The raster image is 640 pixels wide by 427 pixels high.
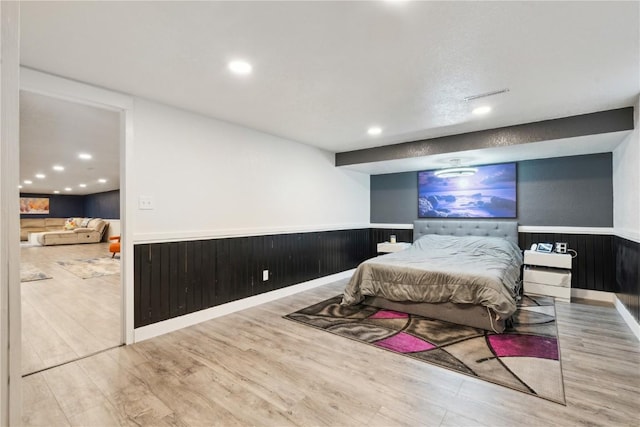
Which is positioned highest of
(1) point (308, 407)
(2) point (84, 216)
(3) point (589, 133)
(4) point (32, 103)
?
(4) point (32, 103)

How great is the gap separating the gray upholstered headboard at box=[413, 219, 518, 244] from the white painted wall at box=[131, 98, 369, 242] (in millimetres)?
1750

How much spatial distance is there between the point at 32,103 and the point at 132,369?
8.80 feet

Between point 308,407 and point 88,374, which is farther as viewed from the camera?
point 88,374

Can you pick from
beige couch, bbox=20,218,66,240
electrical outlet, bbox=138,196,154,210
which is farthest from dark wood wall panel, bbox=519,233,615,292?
beige couch, bbox=20,218,66,240

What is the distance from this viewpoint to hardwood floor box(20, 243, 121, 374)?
266 cm

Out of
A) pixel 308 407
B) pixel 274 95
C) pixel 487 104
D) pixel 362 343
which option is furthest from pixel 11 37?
pixel 487 104

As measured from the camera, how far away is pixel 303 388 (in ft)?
6.96

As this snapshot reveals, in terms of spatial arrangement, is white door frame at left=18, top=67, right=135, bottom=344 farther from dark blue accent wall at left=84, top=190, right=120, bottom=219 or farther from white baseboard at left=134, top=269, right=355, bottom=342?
dark blue accent wall at left=84, top=190, right=120, bottom=219

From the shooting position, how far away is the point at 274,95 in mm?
2893

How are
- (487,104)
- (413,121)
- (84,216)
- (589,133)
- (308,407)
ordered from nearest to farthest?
(308,407) < (487,104) < (589,133) < (413,121) < (84,216)

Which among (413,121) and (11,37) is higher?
(413,121)

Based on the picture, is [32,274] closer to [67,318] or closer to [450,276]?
[67,318]

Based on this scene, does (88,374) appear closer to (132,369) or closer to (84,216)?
(132,369)

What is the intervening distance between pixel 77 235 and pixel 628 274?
14.0 m
